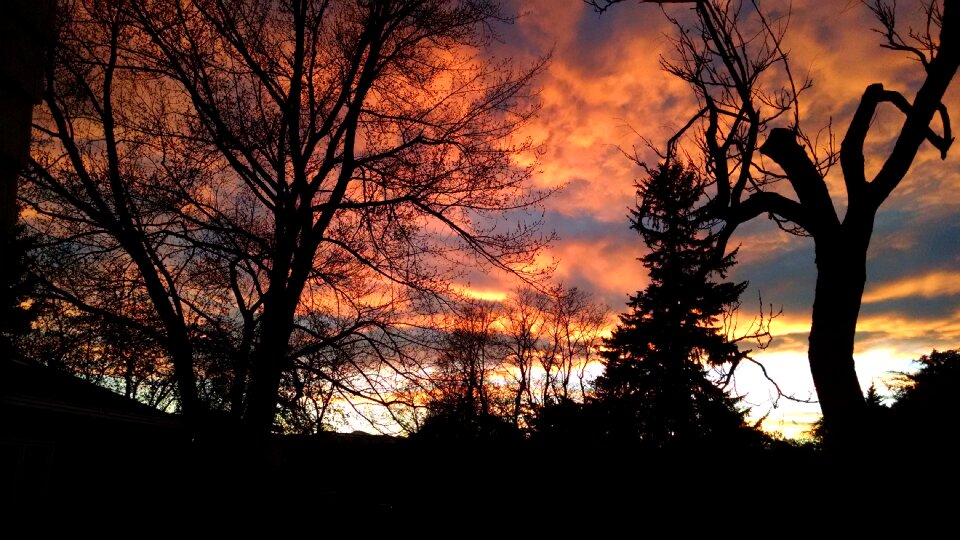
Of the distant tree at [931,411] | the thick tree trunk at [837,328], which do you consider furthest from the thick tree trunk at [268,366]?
the distant tree at [931,411]

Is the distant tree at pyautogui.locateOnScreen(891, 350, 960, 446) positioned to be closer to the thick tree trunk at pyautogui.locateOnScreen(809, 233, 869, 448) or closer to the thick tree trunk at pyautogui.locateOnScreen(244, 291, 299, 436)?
the thick tree trunk at pyautogui.locateOnScreen(809, 233, 869, 448)

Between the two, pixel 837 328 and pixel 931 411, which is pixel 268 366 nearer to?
pixel 837 328

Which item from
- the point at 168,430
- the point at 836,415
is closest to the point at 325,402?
the point at 168,430

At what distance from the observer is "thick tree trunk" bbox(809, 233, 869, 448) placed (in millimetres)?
5301

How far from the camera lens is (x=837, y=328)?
548 centimetres

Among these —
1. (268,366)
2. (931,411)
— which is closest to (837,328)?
(931,411)

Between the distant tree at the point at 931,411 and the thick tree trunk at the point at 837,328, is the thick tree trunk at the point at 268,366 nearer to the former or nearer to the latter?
the thick tree trunk at the point at 837,328

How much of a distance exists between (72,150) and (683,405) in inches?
517

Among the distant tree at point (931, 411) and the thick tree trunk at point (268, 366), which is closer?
A: the distant tree at point (931, 411)

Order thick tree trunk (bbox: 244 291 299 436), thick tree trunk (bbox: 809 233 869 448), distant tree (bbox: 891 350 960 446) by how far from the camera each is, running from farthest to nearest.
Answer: thick tree trunk (bbox: 244 291 299 436) < thick tree trunk (bbox: 809 233 869 448) < distant tree (bbox: 891 350 960 446)

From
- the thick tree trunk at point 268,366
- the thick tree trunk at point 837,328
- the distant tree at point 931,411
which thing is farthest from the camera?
the thick tree trunk at point 268,366

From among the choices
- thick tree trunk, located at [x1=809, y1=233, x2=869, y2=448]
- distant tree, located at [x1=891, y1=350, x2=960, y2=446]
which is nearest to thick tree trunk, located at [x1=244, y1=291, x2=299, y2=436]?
thick tree trunk, located at [x1=809, y1=233, x2=869, y2=448]

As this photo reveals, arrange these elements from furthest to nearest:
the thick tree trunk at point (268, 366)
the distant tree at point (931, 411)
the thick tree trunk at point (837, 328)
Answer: the thick tree trunk at point (268, 366)
the thick tree trunk at point (837, 328)
the distant tree at point (931, 411)

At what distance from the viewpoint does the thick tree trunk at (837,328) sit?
530cm
